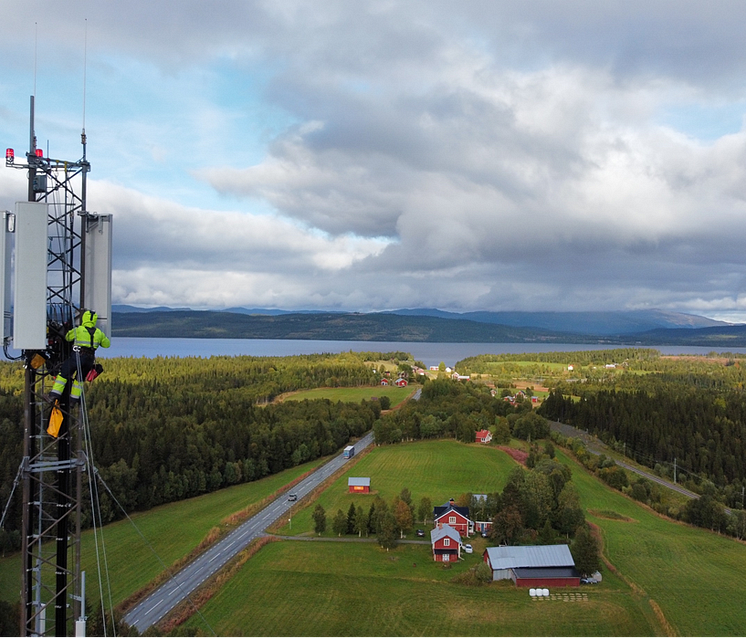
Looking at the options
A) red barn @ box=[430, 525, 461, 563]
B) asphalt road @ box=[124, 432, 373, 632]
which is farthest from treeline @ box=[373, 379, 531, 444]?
red barn @ box=[430, 525, 461, 563]

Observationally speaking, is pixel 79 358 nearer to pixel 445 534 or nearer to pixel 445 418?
pixel 445 534

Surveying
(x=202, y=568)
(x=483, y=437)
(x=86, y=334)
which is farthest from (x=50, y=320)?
(x=483, y=437)

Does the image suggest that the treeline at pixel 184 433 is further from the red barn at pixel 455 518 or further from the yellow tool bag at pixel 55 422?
the yellow tool bag at pixel 55 422

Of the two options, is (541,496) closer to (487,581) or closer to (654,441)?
(487,581)

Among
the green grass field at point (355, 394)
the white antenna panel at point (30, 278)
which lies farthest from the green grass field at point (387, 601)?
the green grass field at point (355, 394)

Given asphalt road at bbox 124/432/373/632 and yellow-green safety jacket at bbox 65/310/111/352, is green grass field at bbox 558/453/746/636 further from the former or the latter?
yellow-green safety jacket at bbox 65/310/111/352

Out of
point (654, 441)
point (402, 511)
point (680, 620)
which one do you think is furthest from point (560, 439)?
point (680, 620)
